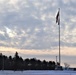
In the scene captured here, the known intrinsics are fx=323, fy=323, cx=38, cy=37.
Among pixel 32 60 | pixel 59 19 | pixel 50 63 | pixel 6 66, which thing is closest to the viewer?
pixel 59 19

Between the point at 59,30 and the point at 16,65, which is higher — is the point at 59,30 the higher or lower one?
the higher one

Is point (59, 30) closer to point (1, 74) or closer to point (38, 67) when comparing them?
point (1, 74)

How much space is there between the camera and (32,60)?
11256 centimetres

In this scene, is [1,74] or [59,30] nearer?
[1,74]

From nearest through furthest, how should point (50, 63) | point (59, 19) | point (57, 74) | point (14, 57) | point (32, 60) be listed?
point (57, 74) < point (59, 19) < point (50, 63) < point (32, 60) < point (14, 57)

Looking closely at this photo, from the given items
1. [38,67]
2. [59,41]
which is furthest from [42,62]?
[59,41]

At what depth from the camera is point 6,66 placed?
303 ft

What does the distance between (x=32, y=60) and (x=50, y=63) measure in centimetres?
1235

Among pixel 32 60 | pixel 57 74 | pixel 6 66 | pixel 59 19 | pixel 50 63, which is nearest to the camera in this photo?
pixel 57 74

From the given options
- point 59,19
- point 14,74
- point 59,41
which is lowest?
point 14,74

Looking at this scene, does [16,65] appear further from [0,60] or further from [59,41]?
[59,41]

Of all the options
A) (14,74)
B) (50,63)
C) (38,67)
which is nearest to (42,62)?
(50,63)

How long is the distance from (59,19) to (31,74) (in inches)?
584

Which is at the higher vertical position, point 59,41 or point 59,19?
point 59,19
